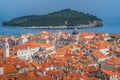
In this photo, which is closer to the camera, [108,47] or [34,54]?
[34,54]

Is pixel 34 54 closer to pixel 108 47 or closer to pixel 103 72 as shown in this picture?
pixel 108 47

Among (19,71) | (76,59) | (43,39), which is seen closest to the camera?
(19,71)

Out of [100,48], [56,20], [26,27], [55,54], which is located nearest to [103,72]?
[55,54]

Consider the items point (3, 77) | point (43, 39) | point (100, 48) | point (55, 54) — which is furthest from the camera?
point (43, 39)

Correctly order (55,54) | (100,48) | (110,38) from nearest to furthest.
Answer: (55,54) → (100,48) → (110,38)

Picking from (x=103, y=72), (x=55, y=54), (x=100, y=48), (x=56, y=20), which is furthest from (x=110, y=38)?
(x=56, y=20)

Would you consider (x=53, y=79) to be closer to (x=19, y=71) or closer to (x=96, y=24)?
(x=19, y=71)

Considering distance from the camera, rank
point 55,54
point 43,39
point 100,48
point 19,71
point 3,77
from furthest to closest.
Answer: point 43,39 → point 100,48 → point 55,54 → point 19,71 → point 3,77

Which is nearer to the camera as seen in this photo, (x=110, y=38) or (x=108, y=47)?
(x=108, y=47)

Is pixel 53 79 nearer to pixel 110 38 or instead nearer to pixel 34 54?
pixel 34 54
